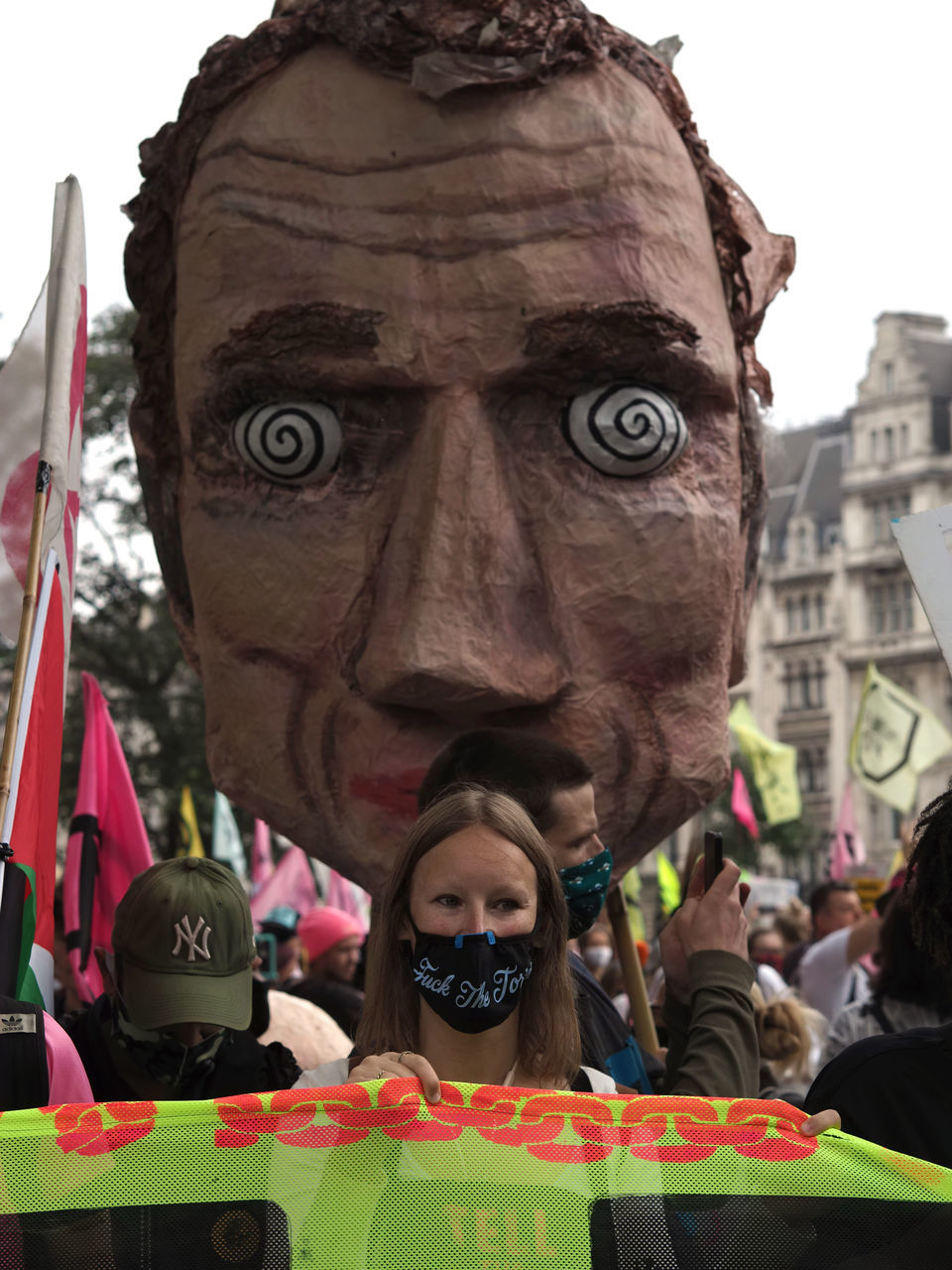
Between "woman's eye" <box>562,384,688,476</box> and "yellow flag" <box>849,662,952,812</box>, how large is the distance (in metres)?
9.29

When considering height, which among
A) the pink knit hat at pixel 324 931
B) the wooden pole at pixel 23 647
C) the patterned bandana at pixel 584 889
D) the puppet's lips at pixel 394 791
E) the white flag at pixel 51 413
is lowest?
the pink knit hat at pixel 324 931

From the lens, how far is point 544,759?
9.21 ft

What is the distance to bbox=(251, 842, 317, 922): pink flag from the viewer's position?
10.4m

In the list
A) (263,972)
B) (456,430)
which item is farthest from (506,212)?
(263,972)

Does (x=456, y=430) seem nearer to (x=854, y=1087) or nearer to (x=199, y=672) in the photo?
(x=199, y=672)

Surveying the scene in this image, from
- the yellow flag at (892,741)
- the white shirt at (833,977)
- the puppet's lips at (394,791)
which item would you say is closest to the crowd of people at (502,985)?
the puppet's lips at (394,791)

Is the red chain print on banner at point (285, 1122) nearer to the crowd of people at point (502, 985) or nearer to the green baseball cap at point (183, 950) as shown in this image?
the crowd of people at point (502, 985)

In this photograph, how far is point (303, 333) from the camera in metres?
3.46

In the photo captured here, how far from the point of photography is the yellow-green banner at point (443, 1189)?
1762 mm

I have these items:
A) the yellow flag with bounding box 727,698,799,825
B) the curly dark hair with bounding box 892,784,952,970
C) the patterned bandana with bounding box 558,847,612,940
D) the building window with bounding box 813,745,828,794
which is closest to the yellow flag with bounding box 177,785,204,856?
the patterned bandana with bounding box 558,847,612,940

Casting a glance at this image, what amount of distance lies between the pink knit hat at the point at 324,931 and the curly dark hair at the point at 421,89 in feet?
7.91

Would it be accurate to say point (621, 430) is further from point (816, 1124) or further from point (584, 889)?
point (816, 1124)

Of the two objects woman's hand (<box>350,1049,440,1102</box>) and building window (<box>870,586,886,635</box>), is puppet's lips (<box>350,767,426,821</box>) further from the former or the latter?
building window (<box>870,586,886,635</box>)

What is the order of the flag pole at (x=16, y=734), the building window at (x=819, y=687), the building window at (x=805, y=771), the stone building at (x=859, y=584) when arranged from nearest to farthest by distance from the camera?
the flag pole at (x=16, y=734) → the stone building at (x=859, y=584) → the building window at (x=819, y=687) → the building window at (x=805, y=771)
